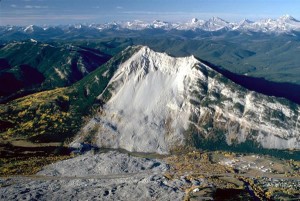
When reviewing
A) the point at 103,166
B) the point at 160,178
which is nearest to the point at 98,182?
the point at 103,166

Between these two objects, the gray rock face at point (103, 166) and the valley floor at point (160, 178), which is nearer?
the valley floor at point (160, 178)

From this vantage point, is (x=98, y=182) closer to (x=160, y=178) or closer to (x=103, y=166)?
(x=103, y=166)

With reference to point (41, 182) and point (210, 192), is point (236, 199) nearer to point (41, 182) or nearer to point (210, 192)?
point (210, 192)

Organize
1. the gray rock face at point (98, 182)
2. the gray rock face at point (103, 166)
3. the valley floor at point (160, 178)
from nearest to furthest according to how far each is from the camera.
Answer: the gray rock face at point (98, 182) → the valley floor at point (160, 178) → the gray rock face at point (103, 166)

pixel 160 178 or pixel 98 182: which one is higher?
pixel 160 178

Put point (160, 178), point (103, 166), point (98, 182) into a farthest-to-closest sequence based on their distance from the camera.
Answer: point (103, 166), point (160, 178), point (98, 182)

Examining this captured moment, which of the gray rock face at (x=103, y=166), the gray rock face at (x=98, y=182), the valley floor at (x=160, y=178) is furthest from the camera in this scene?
the gray rock face at (x=103, y=166)

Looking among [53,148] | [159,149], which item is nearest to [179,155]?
[159,149]

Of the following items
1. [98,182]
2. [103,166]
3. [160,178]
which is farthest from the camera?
[103,166]

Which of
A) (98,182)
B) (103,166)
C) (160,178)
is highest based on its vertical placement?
(160,178)
